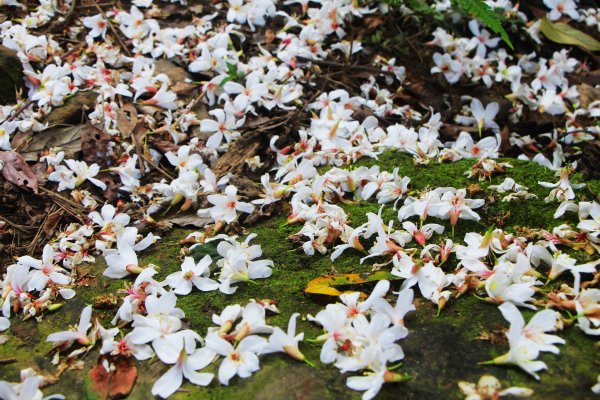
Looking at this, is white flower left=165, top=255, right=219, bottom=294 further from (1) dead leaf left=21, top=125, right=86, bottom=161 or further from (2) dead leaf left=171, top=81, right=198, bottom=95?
(2) dead leaf left=171, top=81, right=198, bottom=95

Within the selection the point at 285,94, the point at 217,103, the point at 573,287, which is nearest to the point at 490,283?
the point at 573,287

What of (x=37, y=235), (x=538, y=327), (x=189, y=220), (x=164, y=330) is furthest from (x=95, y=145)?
(x=538, y=327)

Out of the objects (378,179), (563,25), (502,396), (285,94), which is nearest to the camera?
(502,396)

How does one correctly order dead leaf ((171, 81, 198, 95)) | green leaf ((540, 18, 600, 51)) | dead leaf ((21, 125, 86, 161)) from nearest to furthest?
dead leaf ((21, 125, 86, 161)) → dead leaf ((171, 81, 198, 95)) → green leaf ((540, 18, 600, 51))

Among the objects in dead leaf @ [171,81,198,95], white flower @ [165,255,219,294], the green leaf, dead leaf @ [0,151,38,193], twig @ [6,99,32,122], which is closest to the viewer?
white flower @ [165,255,219,294]

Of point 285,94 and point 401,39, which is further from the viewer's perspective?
point 401,39

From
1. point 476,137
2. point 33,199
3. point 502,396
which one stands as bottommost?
point 33,199

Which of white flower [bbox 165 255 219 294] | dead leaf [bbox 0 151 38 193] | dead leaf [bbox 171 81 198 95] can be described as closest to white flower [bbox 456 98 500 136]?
dead leaf [bbox 171 81 198 95]

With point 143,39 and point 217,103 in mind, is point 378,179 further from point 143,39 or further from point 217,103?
point 143,39
